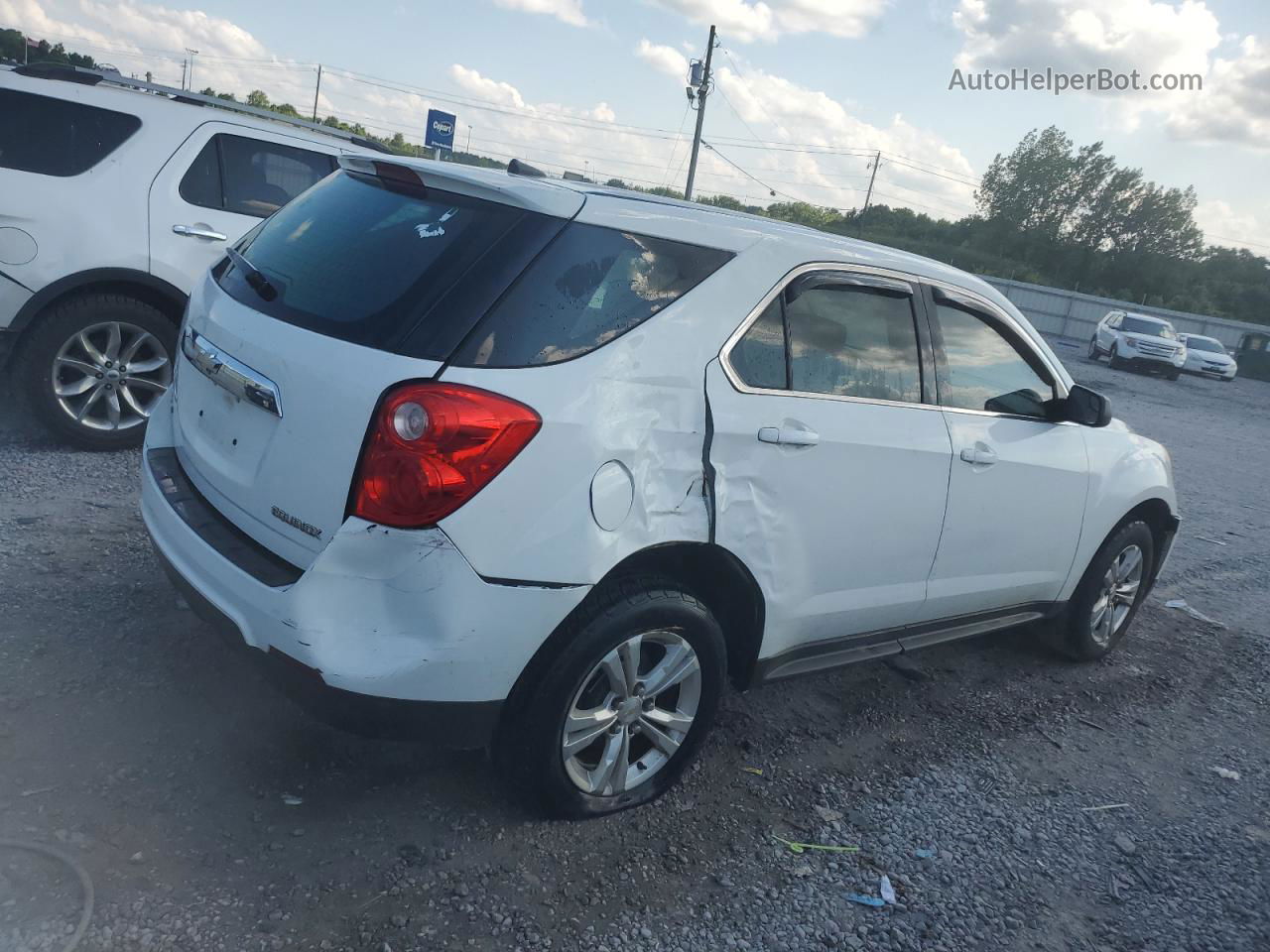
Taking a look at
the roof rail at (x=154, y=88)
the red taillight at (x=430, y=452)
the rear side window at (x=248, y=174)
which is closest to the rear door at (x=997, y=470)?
the red taillight at (x=430, y=452)

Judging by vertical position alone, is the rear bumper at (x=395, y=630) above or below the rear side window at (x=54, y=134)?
below

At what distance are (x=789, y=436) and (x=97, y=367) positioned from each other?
13.9 ft

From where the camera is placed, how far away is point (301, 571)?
8.60ft

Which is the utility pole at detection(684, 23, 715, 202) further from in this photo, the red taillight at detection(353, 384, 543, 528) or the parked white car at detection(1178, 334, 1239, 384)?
the red taillight at detection(353, 384, 543, 528)

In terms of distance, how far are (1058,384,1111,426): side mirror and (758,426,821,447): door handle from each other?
164cm

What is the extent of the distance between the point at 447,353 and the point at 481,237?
39 cm

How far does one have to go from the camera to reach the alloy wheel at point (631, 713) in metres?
2.91

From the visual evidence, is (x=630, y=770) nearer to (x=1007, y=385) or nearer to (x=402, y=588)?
(x=402, y=588)

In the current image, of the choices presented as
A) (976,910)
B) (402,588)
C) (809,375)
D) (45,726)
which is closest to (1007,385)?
(809,375)

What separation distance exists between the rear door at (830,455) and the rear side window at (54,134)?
13.7 ft

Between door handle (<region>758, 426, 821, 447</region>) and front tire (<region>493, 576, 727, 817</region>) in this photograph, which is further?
door handle (<region>758, 426, 821, 447</region>)

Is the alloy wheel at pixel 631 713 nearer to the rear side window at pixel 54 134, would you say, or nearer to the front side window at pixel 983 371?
the front side window at pixel 983 371

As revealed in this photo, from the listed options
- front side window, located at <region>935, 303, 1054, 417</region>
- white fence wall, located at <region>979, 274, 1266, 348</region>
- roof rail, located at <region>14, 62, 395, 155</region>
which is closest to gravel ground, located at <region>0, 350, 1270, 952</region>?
front side window, located at <region>935, 303, 1054, 417</region>

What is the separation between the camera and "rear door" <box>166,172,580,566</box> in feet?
8.46
